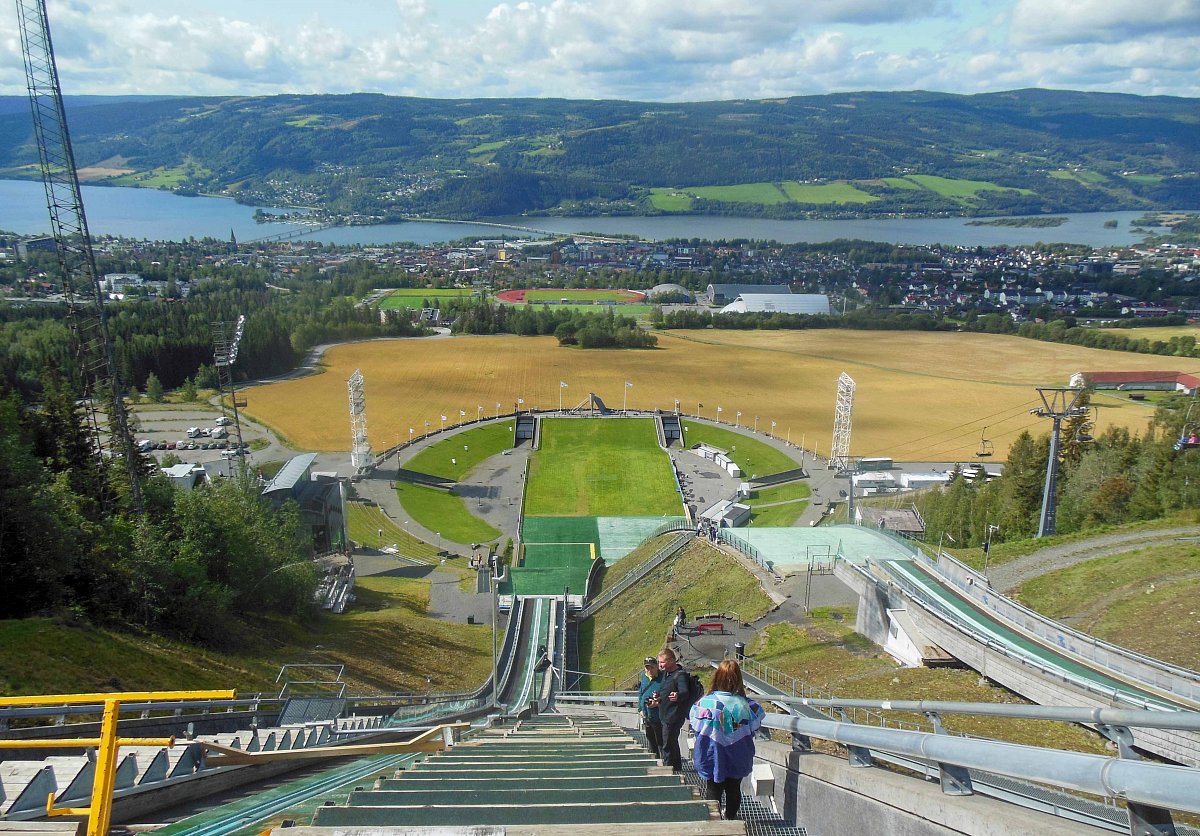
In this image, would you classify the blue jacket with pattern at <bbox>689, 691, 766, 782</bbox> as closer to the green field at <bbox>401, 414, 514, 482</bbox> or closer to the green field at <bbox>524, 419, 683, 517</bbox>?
the green field at <bbox>524, 419, 683, 517</bbox>

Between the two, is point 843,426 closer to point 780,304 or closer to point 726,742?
point 726,742

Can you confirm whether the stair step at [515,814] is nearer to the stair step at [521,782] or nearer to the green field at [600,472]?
the stair step at [521,782]

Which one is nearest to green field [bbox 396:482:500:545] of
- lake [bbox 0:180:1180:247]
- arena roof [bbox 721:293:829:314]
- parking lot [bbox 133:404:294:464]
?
parking lot [bbox 133:404:294:464]

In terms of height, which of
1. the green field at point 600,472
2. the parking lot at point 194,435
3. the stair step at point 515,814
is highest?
the stair step at point 515,814

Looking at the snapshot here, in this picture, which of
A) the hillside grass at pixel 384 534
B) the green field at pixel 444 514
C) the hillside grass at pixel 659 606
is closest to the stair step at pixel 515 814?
the hillside grass at pixel 659 606

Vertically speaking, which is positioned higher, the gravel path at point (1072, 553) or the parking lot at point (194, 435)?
the gravel path at point (1072, 553)

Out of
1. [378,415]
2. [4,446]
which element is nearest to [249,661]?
[4,446]

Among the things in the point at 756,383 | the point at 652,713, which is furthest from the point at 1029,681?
the point at 756,383
